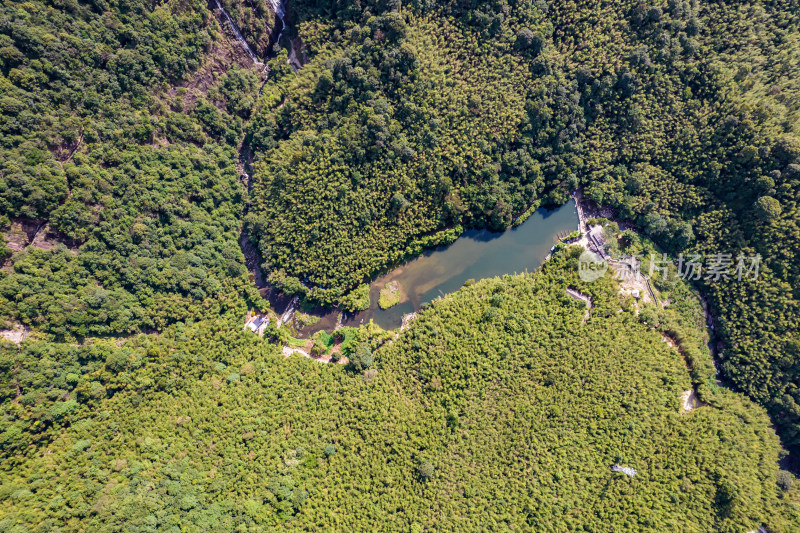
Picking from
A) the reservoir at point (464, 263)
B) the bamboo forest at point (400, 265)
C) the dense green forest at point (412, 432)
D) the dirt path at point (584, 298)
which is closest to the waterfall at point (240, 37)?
the bamboo forest at point (400, 265)

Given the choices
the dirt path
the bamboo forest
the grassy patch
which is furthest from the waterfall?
the dirt path

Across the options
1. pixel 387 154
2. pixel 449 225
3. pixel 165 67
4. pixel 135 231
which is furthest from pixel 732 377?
pixel 165 67

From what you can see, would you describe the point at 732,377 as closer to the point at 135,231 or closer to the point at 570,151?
the point at 570,151

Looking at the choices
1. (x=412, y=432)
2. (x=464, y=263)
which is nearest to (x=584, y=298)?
(x=464, y=263)

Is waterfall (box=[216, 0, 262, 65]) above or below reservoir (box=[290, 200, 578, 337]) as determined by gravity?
above

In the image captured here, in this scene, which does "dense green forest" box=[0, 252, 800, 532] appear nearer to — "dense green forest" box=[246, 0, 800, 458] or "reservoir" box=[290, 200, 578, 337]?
"reservoir" box=[290, 200, 578, 337]

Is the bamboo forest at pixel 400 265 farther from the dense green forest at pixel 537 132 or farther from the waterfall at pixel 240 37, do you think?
the dense green forest at pixel 537 132

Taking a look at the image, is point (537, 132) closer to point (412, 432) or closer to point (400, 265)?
point (400, 265)
